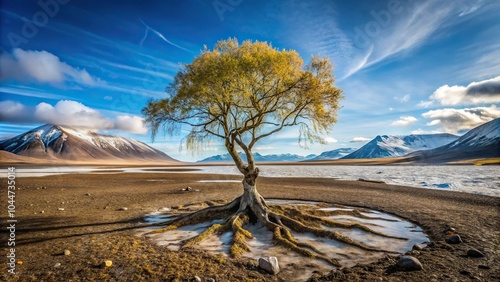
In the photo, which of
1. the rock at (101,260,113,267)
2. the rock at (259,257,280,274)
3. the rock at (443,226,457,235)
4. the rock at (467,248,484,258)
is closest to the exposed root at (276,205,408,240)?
the rock at (443,226,457,235)

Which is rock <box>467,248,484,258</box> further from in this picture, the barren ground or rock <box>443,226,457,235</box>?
rock <box>443,226,457,235</box>

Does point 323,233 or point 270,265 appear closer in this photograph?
point 270,265

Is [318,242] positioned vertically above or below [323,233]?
below

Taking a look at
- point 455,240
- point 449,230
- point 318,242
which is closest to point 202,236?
point 318,242

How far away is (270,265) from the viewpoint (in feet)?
30.4

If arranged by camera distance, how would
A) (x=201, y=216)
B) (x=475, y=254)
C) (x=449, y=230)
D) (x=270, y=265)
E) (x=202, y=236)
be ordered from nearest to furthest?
(x=270, y=265), (x=475, y=254), (x=202, y=236), (x=449, y=230), (x=201, y=216)

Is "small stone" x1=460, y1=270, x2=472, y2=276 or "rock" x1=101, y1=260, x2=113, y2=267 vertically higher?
"rock" x1=101, y1=260, x2=113, y2=267

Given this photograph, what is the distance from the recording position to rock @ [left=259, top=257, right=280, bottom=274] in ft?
30.2

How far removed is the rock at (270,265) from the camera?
9.20m

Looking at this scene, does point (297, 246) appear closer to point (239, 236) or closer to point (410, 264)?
point (239, 236)

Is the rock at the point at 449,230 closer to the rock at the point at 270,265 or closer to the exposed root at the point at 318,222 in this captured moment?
the exposed root at the point at 318,222

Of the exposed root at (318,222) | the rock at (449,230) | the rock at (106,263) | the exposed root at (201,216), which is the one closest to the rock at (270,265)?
the rock at (106,263)

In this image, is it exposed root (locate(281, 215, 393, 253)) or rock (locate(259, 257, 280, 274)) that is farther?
exposed root (locate(281, 215, 393, 253))

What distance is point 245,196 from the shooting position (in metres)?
16.5
